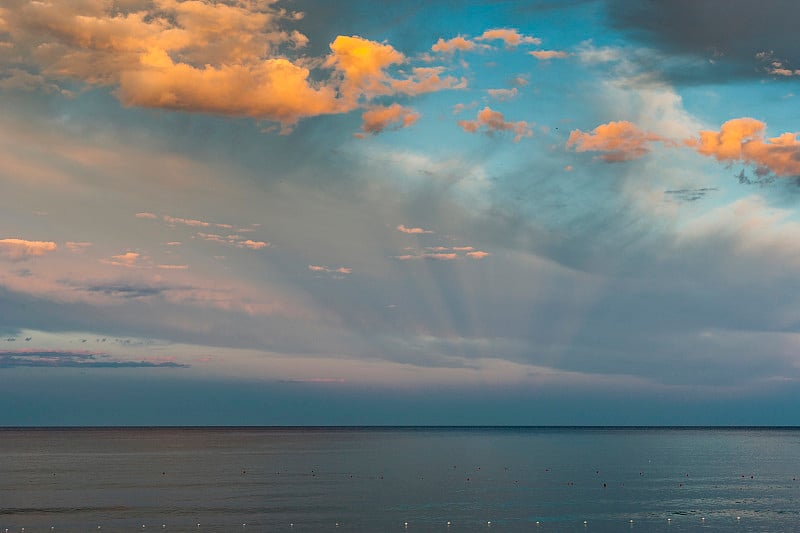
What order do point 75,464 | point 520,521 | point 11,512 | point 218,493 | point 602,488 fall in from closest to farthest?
point 520,521
point 11,512
point 218,493
point 602,488
point 75,464

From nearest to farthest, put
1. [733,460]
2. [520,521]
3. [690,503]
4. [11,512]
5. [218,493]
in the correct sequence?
[520,521] < [11,512] < [690,503] < [218,493] < [733,460]

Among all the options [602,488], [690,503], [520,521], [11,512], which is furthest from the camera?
[602,488]

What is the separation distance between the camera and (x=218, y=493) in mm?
99250

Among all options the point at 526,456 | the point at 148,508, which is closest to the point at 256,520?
the point at 148,508

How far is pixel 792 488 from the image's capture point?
110500mm

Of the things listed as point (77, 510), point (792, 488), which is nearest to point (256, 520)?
point (77, 510)

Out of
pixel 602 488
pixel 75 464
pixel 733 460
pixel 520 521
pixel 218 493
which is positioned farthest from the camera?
pixel 733 460

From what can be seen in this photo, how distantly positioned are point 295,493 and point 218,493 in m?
9.25

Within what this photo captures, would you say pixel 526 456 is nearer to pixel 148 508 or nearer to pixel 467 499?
pixel 467 499

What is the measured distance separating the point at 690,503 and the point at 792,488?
27421 mm

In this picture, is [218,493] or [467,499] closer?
[467,499]

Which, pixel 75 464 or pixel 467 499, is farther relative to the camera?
pixel 75 464

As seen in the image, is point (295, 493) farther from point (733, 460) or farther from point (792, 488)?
point (733, 460)

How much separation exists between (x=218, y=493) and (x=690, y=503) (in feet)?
180
